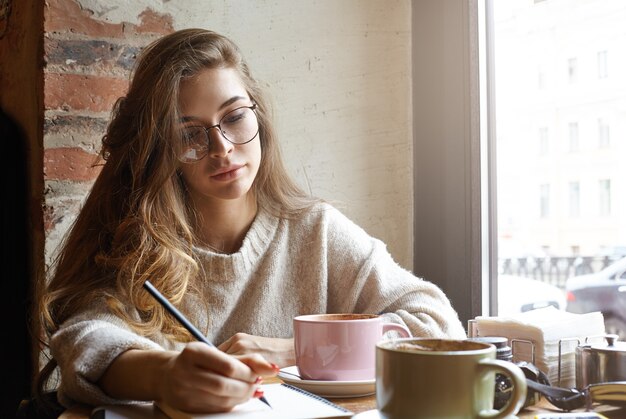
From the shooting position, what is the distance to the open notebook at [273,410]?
792 mm

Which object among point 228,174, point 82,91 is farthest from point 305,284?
point 82,91

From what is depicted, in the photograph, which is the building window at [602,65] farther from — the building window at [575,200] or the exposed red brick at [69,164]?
the exposed red brick at [69,164]

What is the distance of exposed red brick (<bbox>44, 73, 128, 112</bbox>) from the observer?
1617 millimetres

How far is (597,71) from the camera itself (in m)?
1.55

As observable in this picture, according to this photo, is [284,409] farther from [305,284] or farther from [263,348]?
[305,284]

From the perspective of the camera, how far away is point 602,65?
1.54 m

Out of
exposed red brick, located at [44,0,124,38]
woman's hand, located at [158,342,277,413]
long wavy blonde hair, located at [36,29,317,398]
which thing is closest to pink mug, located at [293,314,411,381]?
woman's hand, located at [158,342,277,413]

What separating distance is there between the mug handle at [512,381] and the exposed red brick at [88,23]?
1278 millimetres

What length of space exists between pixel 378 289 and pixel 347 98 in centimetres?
69

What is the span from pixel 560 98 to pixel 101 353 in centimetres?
109

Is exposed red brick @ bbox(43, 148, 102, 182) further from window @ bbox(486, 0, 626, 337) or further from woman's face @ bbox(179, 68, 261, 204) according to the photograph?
window @ bbox(486, 0, 626, 337)

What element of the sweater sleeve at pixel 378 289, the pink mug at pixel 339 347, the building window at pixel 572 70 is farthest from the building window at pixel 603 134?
the pink mug at pixel 339 347

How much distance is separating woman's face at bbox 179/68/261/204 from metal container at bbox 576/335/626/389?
67cm

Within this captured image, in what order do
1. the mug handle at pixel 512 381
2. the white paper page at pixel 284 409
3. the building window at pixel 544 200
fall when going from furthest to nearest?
the building window at pixel 544 200 → the white paper page at pixel 284 409 → the mug handle at pixel 512 381
